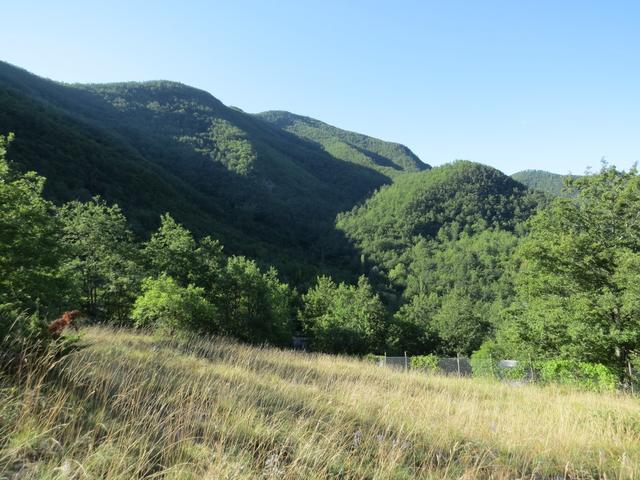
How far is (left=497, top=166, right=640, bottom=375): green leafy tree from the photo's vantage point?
1586 centimetres

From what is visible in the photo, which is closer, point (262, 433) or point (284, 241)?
point (262, 433)

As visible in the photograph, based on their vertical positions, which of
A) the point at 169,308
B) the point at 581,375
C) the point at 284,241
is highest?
the point at 581,375

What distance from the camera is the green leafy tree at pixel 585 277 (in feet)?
52.0

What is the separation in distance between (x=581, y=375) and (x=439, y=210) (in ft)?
422

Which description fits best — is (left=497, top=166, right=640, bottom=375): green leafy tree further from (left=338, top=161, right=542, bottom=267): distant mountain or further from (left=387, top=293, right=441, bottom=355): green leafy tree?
(left=338, top=161, right=542, bottom=267): distant mountain

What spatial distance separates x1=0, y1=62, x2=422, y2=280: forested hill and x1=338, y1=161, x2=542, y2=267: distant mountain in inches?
447

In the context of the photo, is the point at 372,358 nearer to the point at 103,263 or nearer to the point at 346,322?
the point at 103,263

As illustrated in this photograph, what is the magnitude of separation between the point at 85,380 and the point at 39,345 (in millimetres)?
540

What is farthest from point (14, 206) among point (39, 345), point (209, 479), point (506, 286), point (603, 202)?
point (506, 286)

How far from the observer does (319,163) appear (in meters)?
187

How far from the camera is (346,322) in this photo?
145ft

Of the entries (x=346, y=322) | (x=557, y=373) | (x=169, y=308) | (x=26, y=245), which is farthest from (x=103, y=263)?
(x=346, y=322)

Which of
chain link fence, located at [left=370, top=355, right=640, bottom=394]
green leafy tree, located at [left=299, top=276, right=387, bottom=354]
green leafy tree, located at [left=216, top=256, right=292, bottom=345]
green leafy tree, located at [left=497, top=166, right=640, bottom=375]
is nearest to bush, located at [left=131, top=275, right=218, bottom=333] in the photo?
chain link fence, located at [left=370, top=355, right=640, bottom=394]

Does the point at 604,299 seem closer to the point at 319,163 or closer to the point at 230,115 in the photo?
the point at 319,163
